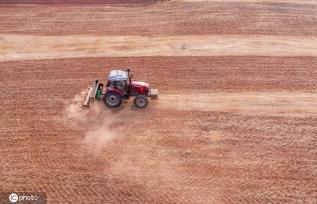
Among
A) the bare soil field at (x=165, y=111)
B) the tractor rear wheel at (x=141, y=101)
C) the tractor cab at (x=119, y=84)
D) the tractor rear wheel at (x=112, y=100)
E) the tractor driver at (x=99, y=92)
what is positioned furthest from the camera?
the tractor driver at (x=99, y=92)

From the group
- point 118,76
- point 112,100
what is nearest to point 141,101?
point 112,100

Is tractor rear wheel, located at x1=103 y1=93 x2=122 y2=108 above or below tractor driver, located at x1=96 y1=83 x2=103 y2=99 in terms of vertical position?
below

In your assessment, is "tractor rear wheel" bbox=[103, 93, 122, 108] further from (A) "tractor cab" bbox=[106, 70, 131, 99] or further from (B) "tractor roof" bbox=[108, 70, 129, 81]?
(B) "tractor roof" bbox=[108, 70, 129, 81]

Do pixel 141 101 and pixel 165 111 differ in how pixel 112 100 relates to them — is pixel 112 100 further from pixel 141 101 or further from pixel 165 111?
pixel 165 111

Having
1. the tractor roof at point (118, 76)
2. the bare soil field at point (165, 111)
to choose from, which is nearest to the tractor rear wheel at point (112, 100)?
the bare soil field at point (165, 111)

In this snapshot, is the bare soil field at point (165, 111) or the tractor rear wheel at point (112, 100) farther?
the tractor rear wheel at point (112, 100)

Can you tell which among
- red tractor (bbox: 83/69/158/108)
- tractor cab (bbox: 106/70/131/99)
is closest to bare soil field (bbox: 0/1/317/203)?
red tractor (bbox: 83/69/158/108)

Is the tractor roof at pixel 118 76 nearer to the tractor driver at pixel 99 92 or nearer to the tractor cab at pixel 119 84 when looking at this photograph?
the tractor cab at pixel 119 84
